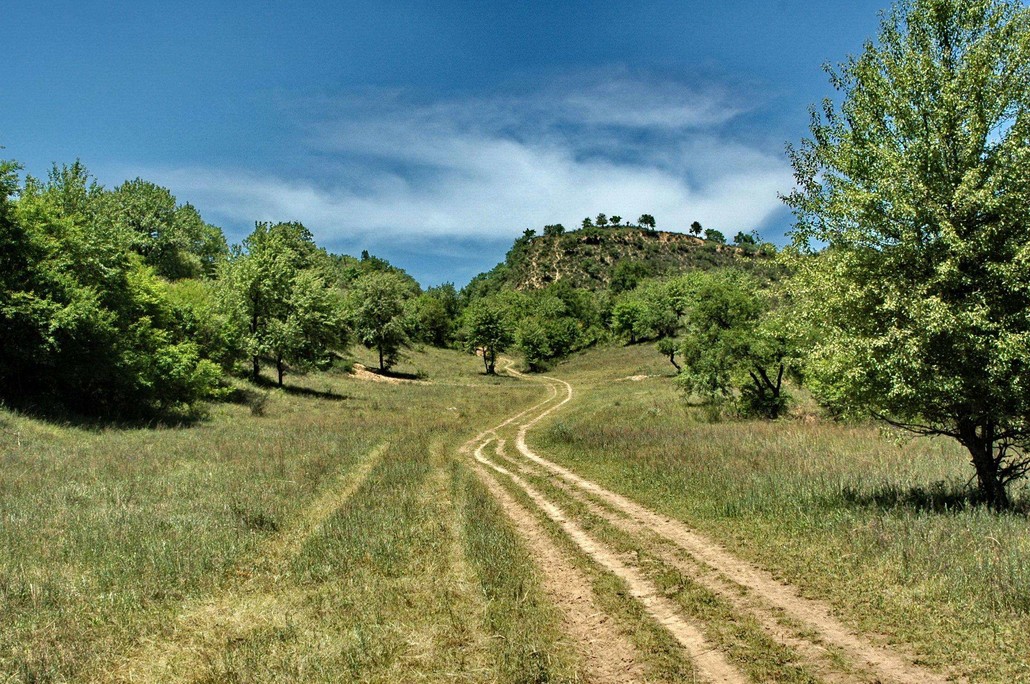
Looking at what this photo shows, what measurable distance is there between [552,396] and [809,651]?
4240cm

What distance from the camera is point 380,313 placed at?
6197 cm

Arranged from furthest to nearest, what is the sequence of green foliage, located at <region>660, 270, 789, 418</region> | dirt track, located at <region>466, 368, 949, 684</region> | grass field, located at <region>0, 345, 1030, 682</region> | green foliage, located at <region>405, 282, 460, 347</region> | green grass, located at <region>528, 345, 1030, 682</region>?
green foliage, located at <region>405, 282, 460, 347</region> < green foliage, located at <region>660, 270, 789, 418</region> < green grass, located at <region>528, 345, 1030, 682</region> < grass field, located at <region>0, 345, 1030, 682</region> < dirt track, located at <region>466, 368, 949, 684</region>

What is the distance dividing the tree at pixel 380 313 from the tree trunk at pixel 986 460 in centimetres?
5682

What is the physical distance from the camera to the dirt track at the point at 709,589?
5398 mm

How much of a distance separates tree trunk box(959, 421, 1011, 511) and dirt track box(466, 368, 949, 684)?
5.38 m

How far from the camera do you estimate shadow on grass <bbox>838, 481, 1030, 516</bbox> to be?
956cm

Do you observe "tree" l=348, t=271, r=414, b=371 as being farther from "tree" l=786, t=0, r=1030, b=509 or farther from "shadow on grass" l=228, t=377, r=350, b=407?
"tree" l=786, t=0, r=1030, b=509

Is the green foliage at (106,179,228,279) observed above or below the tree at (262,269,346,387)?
above

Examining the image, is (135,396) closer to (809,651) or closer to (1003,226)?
(809,651)

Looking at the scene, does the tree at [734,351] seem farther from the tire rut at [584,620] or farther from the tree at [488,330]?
the tree at [488,330]

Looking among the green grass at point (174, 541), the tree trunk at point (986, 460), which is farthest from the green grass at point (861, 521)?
the green grass at point (174, 541)

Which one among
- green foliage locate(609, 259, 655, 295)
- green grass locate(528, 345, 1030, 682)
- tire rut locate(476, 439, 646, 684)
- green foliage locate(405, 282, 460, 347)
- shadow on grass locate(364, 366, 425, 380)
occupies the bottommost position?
tire rut locate(476, 439, 646, 684)

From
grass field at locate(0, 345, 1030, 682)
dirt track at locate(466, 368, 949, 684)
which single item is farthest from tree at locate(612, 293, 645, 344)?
dirt track at locate(466, 368, 949, 684)

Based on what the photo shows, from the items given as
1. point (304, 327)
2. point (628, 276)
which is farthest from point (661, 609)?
point (628, 276)
